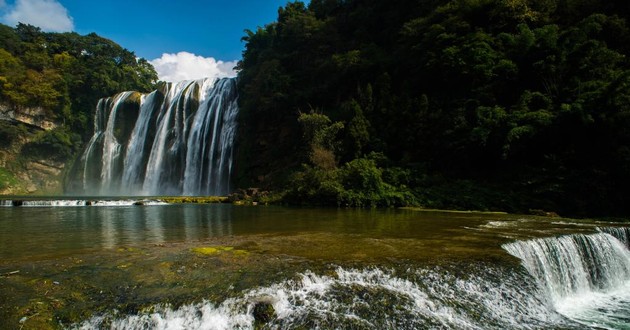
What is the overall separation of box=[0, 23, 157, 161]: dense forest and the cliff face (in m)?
0.30

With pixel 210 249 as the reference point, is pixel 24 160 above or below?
above

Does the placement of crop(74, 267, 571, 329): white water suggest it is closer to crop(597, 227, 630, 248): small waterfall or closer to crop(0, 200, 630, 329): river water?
crop(0, 200, 630, 329): river water

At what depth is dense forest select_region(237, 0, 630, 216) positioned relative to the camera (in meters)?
14.1

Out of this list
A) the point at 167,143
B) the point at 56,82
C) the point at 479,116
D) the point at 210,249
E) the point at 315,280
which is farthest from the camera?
the point at 56,82

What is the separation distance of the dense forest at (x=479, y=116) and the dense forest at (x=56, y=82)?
120 feet

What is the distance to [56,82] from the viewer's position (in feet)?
157

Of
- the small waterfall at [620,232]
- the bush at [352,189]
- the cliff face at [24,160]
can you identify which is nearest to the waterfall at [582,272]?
the small waterfall at [620,232]

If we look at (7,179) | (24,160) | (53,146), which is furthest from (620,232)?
(24,160)

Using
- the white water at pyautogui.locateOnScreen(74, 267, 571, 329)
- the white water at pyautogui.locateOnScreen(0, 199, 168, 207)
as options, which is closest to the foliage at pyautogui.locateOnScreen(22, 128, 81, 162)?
the white water at pyautogui.locateOnScreen(0, 199, 168, 207)

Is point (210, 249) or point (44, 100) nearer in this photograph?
point (210, 249)

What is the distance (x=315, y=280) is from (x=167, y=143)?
123 ft

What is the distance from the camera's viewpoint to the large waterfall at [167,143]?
35188 mm

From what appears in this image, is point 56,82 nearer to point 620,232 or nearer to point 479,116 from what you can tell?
point 479,116

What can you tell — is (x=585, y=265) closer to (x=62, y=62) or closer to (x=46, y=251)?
(x=46, y=251)
